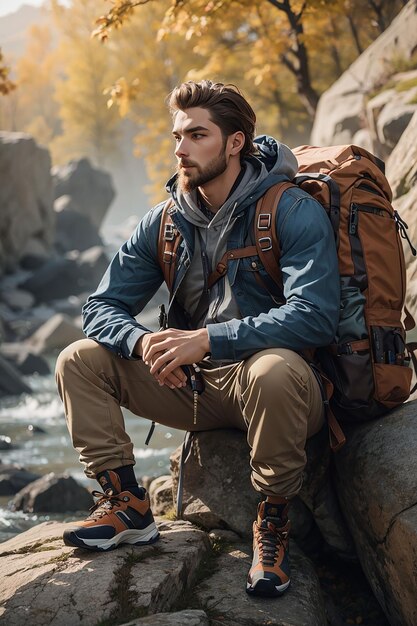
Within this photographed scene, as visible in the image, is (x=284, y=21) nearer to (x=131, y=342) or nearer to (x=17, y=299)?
(x=17, y=299)

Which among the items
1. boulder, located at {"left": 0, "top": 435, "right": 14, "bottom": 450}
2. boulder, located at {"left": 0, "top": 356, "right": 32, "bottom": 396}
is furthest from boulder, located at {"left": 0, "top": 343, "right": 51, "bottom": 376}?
boulder, located at {"left": 0, "top": 435, "right": 14, "bottom": 450}

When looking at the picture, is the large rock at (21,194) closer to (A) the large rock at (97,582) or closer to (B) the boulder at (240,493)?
(B) the boulder at (240,493)

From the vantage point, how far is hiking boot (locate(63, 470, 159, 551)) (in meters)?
3.33

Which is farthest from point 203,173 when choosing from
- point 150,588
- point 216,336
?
point 150,588

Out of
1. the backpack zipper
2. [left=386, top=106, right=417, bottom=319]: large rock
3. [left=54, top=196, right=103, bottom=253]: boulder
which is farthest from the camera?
[left=54, top=196, right=103, bottom=253]: boulder

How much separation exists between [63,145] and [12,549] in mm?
40420

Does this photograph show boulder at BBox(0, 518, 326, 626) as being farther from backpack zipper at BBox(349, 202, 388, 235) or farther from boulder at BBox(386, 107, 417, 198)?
boulder at BBox(386, 107, 417, 198)

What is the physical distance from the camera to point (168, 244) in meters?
3.77

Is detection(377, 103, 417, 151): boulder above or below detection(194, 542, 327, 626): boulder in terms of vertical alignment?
above

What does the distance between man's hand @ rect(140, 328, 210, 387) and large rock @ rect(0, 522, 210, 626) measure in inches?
27.1

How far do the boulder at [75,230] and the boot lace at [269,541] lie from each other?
2506 cm

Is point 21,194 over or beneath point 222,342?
over

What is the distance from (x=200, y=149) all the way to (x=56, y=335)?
11921 mm

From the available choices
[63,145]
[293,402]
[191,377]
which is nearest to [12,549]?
[191,377]
